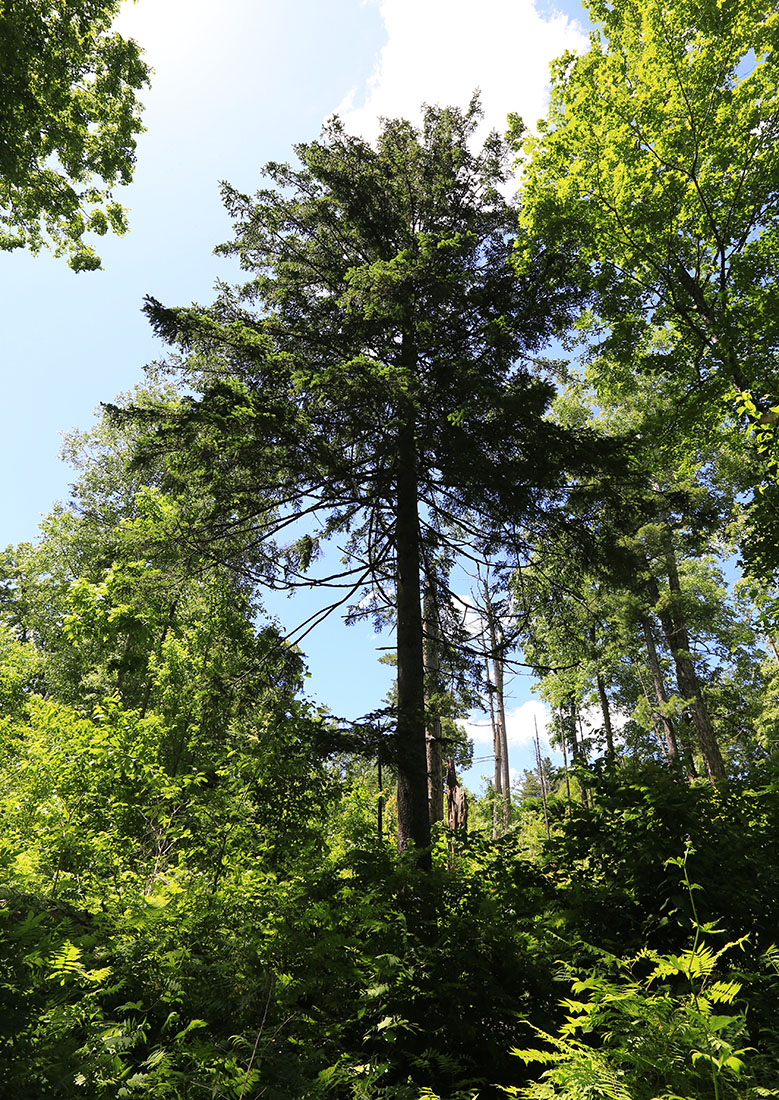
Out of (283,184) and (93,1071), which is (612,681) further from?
(93,1071)

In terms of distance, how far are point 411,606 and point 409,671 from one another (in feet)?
2.97

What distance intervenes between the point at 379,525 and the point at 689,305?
6.90m

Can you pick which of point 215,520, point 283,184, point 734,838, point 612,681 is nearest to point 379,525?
point 215,520

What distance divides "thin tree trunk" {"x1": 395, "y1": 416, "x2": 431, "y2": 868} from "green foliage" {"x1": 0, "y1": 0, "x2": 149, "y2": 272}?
706 cm

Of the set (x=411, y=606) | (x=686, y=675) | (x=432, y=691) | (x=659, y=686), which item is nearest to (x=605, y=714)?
(x=659, y=686)

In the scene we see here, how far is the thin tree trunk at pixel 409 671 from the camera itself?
6.66 meters

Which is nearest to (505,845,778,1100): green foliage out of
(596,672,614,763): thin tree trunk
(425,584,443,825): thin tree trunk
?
(425,584,443,825): thin tree trunk

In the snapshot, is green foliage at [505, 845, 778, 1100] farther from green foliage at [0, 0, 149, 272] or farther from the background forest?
green foliage at [0, 0, 149, 272]

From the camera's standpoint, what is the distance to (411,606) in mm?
7949

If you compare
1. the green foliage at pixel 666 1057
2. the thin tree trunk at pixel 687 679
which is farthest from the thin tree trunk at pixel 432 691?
the thin tree trunk at pixel 687 679

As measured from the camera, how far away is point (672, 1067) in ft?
7.67

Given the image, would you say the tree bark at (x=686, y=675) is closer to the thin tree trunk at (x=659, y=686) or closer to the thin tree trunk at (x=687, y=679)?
the thin tree trunk at (x=687, y=679)

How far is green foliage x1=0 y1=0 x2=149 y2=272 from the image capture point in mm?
7859

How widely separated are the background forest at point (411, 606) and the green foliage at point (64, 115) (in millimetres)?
69
